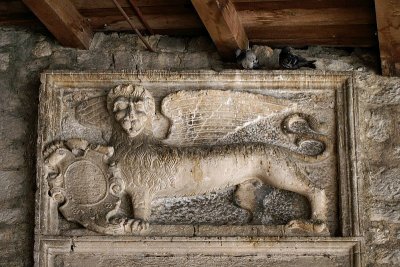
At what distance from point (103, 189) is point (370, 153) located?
134 centimetres

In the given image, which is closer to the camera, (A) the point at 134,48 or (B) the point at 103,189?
(B) the point at 103,189

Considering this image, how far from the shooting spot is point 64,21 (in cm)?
366

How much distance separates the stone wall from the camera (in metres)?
3.55

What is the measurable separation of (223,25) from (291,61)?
1.42ft

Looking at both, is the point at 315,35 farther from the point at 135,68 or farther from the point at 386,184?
the point at 135,68

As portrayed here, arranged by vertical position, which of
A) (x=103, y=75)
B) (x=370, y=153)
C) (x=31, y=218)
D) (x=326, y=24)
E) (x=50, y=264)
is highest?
(x=326, y=24)

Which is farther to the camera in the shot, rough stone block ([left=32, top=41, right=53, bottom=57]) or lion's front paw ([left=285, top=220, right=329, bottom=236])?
rough stone block ([left=32, top=41, right=53, bottom=57])

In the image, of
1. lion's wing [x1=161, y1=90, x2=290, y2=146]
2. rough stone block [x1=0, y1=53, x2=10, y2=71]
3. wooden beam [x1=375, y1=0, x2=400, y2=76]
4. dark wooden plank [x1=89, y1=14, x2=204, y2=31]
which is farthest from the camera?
rough stone block [x1=0, y1=53, x2=10, y2=71]

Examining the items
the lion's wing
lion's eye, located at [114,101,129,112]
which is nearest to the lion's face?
lion's eye, located at [114,101,129,112]

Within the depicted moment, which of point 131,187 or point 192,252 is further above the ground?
point 131,187

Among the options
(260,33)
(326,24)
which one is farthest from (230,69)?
(326,24)

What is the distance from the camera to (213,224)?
3539 mm

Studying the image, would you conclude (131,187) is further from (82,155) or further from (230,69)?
(230,69)

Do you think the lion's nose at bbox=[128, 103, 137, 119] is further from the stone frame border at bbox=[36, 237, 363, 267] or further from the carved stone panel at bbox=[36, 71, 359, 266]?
the stone frame border at bbox=[36, 237, 363, 267]
